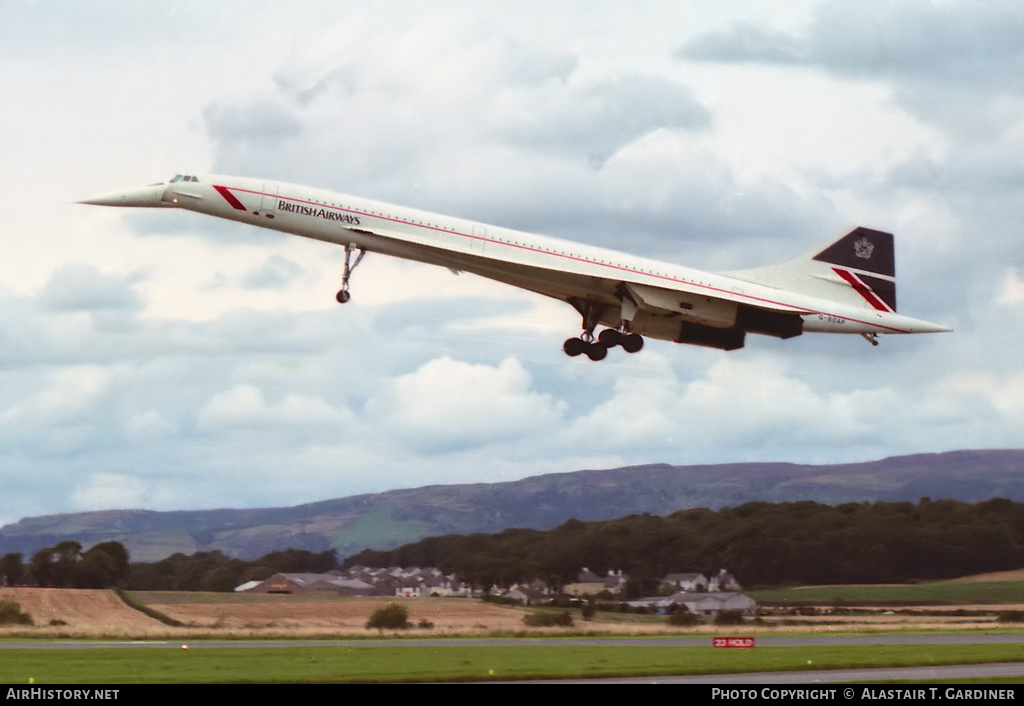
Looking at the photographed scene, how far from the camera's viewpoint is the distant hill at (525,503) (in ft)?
111

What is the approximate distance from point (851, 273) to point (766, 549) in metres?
7.04

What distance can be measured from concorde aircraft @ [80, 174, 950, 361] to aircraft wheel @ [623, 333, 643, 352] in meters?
0.03

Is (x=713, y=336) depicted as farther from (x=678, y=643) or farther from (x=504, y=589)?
(x=678, y=643)

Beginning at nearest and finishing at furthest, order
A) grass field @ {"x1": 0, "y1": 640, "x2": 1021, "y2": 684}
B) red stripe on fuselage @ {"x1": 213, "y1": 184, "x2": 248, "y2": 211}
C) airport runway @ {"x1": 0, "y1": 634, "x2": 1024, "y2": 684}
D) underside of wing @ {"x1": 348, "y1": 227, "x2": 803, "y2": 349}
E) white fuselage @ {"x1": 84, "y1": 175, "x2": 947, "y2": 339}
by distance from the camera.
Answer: grass field @ {"x1": 0, "y1": 640, "x2": 1021, "y2": 684}
airport runway @ {"x1": 0, "y1": 634, "x2": 1024, "y2": 684}
red stripe on fuselage @ {"x1": 213, "y1": 184, "x2": 248, "y2": 211}
white fuselage @ {"x1": 84, "y1": 175, "x2": 947, "y2": 339}
underside of wing @ {"x1": 348, "y1": 227, "x2": 803, "y2": 349}

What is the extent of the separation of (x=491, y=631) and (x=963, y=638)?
360 inches

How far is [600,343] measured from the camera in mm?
35906

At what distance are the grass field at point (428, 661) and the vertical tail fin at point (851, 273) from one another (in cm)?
945

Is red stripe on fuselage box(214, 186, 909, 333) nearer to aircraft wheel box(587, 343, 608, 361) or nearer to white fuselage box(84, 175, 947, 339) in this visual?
white fuselage box(84, 175, 947, 339)

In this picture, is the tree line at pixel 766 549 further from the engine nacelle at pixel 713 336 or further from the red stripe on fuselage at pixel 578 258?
the red stripe on fuselage at pixel 578 258

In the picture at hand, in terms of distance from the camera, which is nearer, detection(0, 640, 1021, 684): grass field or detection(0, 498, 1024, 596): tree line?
detection(0, 640, 1021, 684): grass field

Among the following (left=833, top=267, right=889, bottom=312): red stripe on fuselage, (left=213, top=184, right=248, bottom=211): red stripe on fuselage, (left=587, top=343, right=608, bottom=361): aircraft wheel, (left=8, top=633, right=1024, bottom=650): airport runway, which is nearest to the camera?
(left=8, top=633, right=1024, bottom=650): airport runway

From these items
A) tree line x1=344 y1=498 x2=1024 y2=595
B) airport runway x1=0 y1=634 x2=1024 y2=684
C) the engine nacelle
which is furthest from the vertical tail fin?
airport runway x1=0 y1=634 x2=1024 y2=684

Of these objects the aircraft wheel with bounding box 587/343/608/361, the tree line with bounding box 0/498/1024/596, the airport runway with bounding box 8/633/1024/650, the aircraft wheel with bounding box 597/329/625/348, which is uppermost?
the aircraft wheel with bounding box 597/329/625/348

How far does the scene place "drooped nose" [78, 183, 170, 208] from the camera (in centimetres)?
3228
